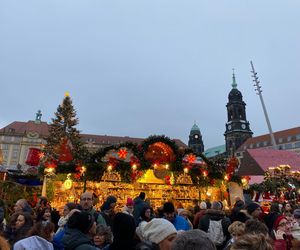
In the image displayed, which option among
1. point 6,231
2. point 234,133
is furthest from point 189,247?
point 234,133

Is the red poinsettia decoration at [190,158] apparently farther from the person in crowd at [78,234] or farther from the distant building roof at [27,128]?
the distant building roof at [27,128]

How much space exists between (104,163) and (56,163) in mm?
2240

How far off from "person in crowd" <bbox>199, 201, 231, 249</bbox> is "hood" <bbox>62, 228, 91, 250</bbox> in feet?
Answer: 8.63

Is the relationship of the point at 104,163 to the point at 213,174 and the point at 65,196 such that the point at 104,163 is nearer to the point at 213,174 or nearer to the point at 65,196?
the point at 65,196

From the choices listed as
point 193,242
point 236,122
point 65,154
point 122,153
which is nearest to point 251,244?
point 193,242

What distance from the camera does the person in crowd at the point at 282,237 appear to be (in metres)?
3.91

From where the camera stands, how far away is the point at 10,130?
73.1 meters

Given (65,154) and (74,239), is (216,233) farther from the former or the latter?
(65,154)

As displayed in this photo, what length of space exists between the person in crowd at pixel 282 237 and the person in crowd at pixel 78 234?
263cm

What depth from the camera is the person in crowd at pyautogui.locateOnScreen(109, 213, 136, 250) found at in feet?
9.15

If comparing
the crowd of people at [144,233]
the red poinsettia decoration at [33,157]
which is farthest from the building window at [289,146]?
the crowd of people at [144,233]

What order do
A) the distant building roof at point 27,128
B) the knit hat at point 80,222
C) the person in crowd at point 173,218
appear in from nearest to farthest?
the knit hat at point 80,222
the person in crowd at point 173,218
the distant building roof at point 27,128

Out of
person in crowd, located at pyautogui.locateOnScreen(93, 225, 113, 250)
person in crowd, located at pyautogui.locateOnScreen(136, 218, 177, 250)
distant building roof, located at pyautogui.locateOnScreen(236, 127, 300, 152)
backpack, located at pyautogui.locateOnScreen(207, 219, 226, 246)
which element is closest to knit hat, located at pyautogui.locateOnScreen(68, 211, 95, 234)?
person in crowd, located at pyautogui.locateOnScreen(136, 218, 177, 250)

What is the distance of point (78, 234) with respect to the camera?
288 cm
